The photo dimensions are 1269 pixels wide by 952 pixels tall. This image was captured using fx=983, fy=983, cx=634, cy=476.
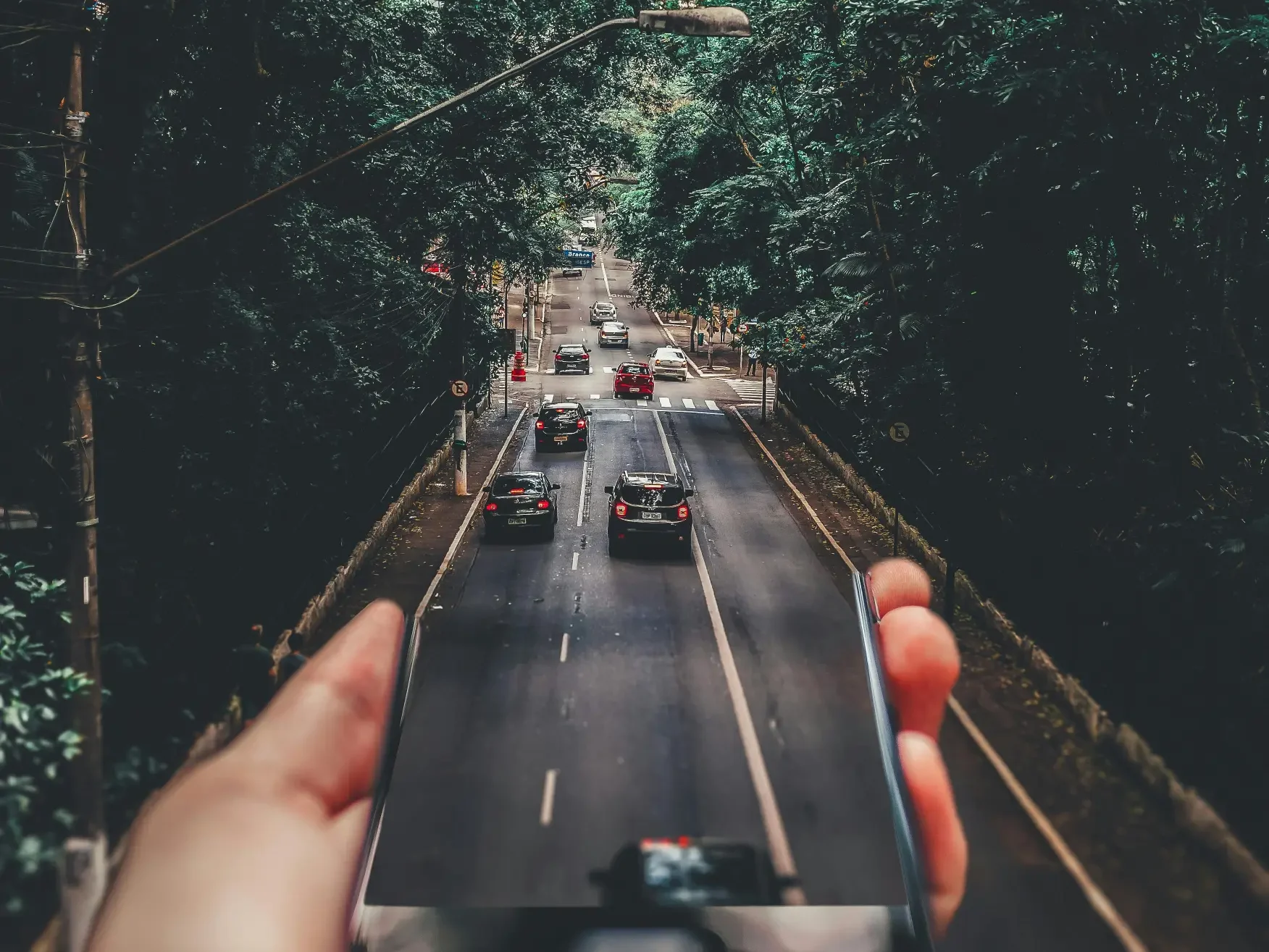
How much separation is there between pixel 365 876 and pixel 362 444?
73.1 feet

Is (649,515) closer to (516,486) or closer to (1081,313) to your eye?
(516,486)

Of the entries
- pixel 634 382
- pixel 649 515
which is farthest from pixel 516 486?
pixel 634 382

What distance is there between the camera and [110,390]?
13023 millimetres

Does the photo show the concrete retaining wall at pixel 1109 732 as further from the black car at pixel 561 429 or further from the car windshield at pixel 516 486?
the black car at pixel 561 429

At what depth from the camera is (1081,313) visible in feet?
64.6

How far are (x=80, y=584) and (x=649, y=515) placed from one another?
15622mm

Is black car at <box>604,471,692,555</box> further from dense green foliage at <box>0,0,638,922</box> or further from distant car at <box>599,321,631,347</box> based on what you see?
distant car at <box>599,321,631,347</box>

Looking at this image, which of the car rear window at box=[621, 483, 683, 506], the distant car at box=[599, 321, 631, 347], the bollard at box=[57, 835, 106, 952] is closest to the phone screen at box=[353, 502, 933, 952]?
the bollard at box=[57, 835, 106, 952]

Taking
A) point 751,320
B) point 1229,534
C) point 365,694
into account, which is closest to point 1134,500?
point 1229,534

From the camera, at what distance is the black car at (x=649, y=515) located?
71.9 ft

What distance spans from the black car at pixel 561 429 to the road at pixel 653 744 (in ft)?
33.4

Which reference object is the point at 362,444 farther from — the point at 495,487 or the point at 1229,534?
the point at 1229,534

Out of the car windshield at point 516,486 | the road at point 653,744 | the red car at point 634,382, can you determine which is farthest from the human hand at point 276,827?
the red car at point 634,382

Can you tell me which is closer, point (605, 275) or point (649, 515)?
point (649, 515)
